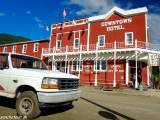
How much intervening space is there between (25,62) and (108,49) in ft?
54.3

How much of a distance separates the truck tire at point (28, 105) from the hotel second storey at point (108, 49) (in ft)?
50.6

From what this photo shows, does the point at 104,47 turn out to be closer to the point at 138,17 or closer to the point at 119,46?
the point at 119,46

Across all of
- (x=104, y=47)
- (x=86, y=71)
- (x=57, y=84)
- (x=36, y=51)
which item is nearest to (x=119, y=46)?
(x=104, y=47)

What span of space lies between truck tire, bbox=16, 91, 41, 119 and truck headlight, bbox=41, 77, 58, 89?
448 mm

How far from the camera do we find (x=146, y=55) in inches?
827

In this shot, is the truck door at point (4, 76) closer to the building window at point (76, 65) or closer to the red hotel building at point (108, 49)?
the red hotel building at point (108, 49)

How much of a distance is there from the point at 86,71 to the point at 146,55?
8.15 meters

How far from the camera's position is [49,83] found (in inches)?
227

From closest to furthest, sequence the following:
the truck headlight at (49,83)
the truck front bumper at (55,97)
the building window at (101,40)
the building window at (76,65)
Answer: the truck front bumper at (55,97) → the truck headlight at (49,83) → the building window at (101,40) → the building window at (76,65)

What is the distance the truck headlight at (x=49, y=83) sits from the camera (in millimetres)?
5699

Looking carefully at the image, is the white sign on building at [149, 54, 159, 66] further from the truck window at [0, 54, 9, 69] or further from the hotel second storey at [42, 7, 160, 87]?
the truck window at [0, 54, 9, 69]

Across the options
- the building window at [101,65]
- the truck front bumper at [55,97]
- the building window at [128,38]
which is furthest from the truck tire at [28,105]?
the building window at [128,38]

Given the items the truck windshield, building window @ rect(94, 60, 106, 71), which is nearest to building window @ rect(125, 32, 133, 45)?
building window @ rect(94, 60, 106, 71)

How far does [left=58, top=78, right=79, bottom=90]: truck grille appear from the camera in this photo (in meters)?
6.02
